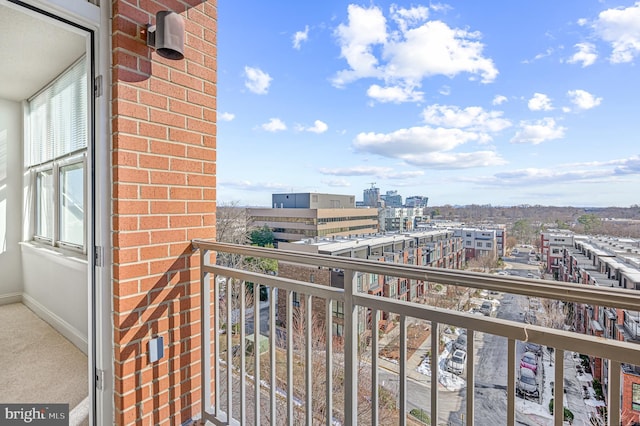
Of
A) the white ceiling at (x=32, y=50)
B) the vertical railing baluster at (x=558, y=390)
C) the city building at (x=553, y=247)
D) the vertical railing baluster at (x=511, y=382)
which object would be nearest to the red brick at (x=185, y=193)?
the white ceiling at (x=32, y=50)

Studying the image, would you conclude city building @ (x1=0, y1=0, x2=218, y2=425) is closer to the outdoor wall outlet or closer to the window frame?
the outdoor wall outlet

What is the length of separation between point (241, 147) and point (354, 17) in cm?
632

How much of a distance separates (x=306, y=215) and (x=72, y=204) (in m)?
13.5

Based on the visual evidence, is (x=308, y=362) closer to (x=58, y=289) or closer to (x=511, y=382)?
(x=511, y=382)

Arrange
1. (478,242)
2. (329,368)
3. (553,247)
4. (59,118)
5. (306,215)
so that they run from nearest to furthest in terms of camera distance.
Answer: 1. (329,368)
2. (59,118)
3. (553,247)
4. (478,242)
5. (306,215)

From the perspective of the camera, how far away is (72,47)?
253 centimetres

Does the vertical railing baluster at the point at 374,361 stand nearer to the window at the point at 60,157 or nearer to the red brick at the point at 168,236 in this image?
the red brick at the point at 168,236

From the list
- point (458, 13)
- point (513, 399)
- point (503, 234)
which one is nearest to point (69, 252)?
point (513, 399)

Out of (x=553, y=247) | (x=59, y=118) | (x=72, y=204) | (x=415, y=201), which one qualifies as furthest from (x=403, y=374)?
(x=415, y=201)

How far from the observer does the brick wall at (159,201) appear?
5.25 feet

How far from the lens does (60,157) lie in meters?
3.17

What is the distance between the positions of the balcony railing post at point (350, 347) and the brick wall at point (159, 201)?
3.49ft

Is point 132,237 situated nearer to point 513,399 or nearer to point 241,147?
point 513,399

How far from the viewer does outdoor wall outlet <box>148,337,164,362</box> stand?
67.9 inches
